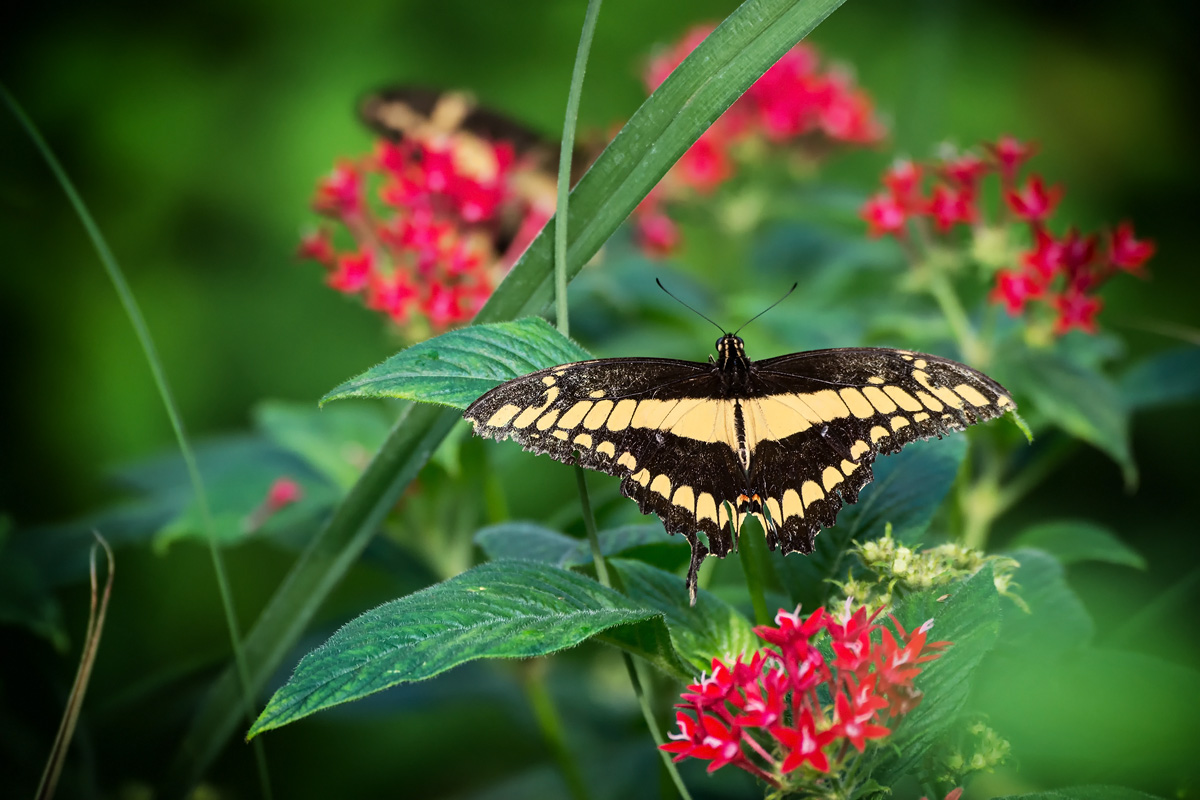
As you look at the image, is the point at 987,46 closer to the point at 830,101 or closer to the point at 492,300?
the point at 830,101

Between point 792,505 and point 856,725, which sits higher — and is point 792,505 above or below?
above

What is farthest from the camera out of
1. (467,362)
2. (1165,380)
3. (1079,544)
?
(1165,380)

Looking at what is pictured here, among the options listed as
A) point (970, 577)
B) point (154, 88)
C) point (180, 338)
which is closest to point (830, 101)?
point (970, 577)

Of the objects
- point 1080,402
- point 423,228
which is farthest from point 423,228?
point 1080,402

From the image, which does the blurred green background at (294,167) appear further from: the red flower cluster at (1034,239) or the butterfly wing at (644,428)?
the butterfly wing at (644,428)

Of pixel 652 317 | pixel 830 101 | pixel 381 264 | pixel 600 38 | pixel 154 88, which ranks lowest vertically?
pixel 652 317

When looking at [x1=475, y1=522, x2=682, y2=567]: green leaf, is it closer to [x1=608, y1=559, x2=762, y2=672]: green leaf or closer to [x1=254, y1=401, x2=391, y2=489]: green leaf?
[x1=608, y1=559, x2=762, y2=672]: green leaf

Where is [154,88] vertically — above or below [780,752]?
above

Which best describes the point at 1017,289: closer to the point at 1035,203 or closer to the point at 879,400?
the point at 1035,203
